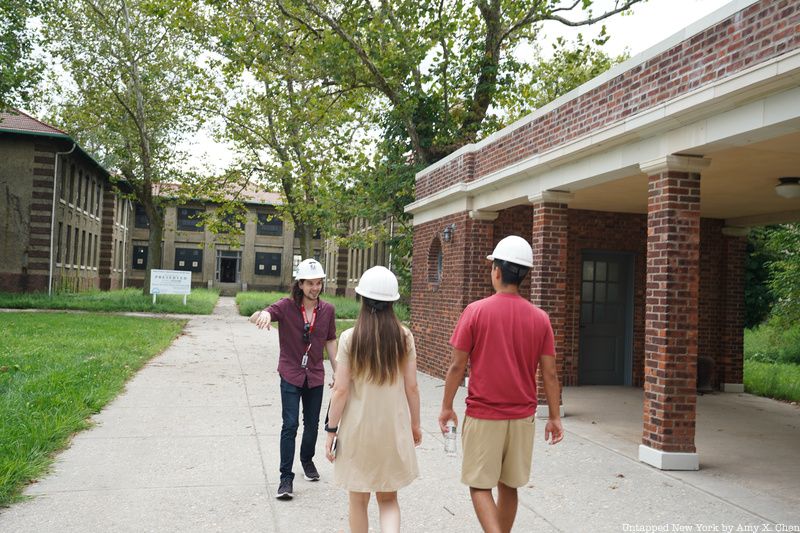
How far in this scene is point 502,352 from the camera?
4090 mm

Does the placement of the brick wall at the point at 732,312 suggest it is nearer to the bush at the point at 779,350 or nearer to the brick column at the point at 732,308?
the brick column at the point at 732,308

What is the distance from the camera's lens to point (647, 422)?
737cm

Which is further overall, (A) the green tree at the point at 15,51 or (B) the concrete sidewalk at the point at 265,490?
(A) the green tree at the point at 15,51

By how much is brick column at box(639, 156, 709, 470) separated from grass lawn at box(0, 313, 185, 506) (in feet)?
18.5

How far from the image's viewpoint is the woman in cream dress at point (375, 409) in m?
3.96

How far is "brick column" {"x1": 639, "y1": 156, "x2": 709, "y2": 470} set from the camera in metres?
7.11

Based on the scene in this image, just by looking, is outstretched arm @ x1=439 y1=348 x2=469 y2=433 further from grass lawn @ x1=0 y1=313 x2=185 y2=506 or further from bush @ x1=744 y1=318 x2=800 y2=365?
bush @ x1=744 y1=318 x2=800 y2=365

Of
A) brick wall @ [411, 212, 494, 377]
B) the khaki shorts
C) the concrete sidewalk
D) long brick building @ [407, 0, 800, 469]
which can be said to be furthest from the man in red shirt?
brick wall @ [411, 212, 494, 377]

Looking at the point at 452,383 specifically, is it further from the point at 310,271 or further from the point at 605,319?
the point at 605,319

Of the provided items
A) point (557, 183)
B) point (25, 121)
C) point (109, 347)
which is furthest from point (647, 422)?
point (25, 121)

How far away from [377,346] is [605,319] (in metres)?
10.5

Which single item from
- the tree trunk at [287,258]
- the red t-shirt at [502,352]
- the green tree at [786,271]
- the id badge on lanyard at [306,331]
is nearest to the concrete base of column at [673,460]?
the red t-shirt at [502,352]

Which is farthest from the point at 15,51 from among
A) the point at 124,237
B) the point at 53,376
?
the point at 124,237

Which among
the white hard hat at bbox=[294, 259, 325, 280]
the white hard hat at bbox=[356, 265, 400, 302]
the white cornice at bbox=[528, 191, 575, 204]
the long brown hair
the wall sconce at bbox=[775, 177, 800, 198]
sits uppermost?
the wall sconce at bbox=[775, 177, 800, 198]
